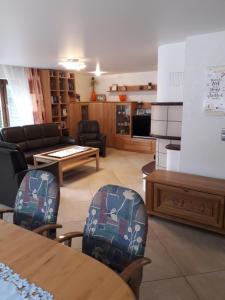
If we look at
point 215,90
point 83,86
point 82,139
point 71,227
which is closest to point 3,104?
point 82,139

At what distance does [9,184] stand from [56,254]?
2.40 m

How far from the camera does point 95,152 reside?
5.09m

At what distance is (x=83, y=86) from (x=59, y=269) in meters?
7.02

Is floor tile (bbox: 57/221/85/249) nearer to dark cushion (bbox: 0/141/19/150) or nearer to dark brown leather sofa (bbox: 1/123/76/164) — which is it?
dark cushion (bbox: 0/141/19/150)

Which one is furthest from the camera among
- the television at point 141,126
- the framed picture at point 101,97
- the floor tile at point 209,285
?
the framed picture at point 101,97

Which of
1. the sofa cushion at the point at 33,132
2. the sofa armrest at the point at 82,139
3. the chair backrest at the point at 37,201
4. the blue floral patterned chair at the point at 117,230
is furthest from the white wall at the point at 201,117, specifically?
the sofa cushion at the point at 33,132

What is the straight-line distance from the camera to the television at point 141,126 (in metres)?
6.81

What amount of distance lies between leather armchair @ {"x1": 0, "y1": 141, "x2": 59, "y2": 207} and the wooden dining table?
1.95 m

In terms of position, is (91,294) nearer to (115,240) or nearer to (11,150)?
(115,240)

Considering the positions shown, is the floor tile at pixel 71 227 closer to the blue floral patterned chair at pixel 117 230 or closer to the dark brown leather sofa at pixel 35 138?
the blue floral patterned chair at pixel 117 230

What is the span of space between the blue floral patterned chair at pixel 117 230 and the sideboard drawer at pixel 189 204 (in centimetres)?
149

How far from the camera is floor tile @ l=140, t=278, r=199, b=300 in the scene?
6.23 feet

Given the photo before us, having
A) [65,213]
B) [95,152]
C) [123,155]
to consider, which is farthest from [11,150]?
[123,155]

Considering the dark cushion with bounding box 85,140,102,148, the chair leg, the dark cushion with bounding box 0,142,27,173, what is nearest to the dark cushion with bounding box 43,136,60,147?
the dark cushion with bounding box 85,140,102,148
